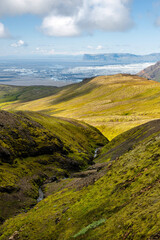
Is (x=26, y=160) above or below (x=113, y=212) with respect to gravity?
below

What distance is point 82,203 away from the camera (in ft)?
122

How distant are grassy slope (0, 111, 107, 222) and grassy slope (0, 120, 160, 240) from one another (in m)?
13.4

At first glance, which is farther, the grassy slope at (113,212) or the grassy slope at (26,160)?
the grassy slope at (26,160)

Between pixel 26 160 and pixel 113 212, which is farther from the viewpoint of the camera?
pixel 26 160

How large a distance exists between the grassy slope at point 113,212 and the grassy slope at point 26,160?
1341cm

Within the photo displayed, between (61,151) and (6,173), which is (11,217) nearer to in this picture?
(6,173)

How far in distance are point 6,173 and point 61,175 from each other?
2371 cm

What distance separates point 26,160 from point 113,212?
6107 cm

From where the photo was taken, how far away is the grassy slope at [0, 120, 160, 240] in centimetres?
2084

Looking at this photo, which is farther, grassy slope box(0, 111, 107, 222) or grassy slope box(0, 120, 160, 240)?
grassy slope box(0, 111, 107, 222)

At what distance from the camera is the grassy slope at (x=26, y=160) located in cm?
5872

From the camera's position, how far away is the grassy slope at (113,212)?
20.8 meters

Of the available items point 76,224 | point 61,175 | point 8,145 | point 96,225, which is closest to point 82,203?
point 76,224

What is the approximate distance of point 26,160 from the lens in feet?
274
